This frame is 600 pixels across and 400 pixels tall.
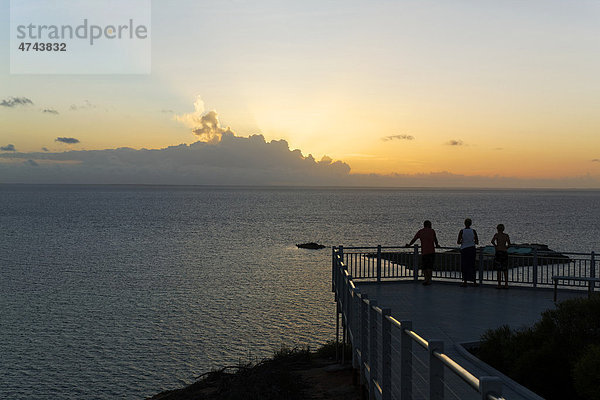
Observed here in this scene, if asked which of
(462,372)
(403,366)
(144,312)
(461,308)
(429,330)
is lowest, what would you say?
(144,312)

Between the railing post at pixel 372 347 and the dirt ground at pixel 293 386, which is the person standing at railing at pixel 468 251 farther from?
the railing post at pixel 372 347

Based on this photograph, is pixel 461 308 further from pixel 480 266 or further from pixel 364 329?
pixel 364 329

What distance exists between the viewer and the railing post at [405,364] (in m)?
5.46

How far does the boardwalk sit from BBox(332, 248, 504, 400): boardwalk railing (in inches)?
44.2

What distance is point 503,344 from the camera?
9812mm

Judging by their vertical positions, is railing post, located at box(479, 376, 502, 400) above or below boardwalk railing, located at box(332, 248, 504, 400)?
above

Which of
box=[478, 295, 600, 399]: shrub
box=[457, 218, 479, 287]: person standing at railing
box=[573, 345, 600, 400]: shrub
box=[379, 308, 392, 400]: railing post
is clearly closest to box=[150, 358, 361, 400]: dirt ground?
box=[478, 295, 600, 399]: shrub

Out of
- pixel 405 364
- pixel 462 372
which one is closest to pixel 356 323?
pixel 405 364

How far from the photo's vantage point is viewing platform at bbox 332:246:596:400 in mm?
4574

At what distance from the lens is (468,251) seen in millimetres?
17781

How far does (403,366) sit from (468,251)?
13.0 metres

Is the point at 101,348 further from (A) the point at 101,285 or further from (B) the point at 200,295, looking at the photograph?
(A) the point at 101,285

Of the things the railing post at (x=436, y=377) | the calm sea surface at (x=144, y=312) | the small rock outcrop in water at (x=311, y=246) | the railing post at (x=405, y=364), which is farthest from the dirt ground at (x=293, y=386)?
the small rock outcrop in water at (x=311, y=246)

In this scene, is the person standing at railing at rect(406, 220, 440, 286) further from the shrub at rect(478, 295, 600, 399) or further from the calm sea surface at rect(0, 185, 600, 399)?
the calm sea surface at rect(0, 185, 600, 399)
